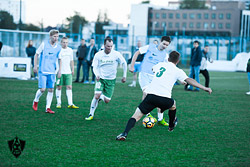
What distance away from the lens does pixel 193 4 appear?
122438 millimetres

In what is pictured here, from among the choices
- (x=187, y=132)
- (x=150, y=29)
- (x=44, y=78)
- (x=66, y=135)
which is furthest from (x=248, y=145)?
(x=150, y=29)

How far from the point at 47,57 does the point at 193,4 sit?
119 metres

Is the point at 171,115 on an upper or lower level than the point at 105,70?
lower

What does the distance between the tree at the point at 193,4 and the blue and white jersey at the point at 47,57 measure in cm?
11877

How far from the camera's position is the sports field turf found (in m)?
5.23

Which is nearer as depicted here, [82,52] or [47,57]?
[47,57]

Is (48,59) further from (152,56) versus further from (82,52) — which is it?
(82,52)

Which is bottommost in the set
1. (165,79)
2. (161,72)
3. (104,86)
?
(104,86)

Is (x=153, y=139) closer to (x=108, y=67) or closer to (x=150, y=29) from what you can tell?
(x=108, y=67)

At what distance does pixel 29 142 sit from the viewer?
19.9 ft

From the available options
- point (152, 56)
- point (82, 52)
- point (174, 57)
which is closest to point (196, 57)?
point (82, 52)

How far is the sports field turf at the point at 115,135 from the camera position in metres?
5.23

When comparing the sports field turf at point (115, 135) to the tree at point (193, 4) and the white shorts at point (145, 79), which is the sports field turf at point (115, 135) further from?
the tree at point (193, 4)

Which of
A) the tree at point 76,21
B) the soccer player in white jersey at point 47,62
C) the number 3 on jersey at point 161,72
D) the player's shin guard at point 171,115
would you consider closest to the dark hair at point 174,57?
the number 3 on jersey at point 161,72
